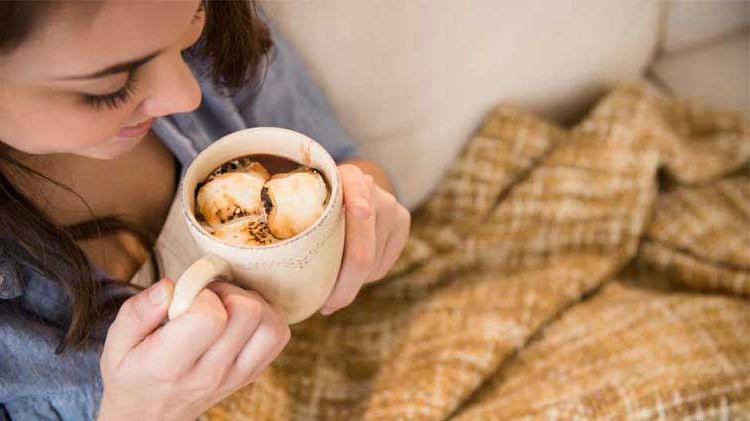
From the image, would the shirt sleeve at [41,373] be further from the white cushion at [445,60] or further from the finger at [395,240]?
the white cushion at [445,60]

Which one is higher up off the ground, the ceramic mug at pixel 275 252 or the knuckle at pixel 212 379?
the ceramic mug at pixel 275 252

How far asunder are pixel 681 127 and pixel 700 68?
0.18 metres

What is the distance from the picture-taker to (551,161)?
3.48 ft

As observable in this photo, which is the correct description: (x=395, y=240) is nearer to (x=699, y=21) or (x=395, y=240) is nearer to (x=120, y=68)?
(x=120, y=68)

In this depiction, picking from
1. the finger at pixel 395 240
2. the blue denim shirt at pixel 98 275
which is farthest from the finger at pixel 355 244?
the blue denim shirt at pixel 98 275

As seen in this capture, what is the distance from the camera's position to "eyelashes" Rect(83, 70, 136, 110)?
53 centimetres

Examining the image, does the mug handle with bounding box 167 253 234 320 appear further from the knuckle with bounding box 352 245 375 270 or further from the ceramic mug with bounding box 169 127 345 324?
the knuckle with bounding box 352 245 375 270

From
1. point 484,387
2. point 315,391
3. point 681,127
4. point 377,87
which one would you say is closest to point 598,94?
point 681,127

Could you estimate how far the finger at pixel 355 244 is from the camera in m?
0.61

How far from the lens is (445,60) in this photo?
0.96 m

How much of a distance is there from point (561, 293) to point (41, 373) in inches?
24.8

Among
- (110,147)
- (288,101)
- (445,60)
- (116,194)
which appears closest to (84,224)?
(116,194)

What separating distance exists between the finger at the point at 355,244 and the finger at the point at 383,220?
6 cm

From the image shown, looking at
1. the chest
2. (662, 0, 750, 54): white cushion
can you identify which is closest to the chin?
the chest
